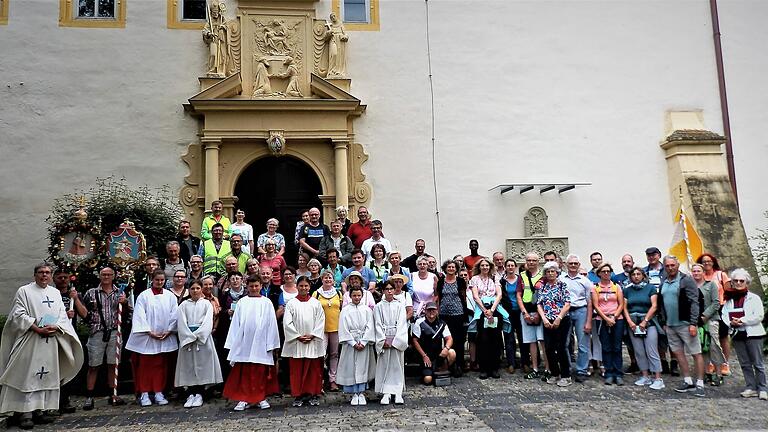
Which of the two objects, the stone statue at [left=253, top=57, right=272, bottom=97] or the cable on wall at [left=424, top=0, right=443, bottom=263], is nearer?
the stone statue at [left=253, top=57, right=272, bottom=97]

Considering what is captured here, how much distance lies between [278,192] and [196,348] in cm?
525

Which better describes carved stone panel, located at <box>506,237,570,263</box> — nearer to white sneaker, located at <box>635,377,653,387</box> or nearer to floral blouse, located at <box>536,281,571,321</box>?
floral blouse, located at <box>536,281,571,321</box>

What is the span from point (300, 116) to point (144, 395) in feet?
20.6

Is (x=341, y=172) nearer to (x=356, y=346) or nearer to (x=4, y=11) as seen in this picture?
(x=356, y=346)

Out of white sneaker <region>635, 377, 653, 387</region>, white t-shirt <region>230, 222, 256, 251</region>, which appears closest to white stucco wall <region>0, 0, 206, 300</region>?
white t-shirt <region>230, 222, 256, 251</region>

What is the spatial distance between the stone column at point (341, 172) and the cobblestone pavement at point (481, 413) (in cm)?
495

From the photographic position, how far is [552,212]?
12117mm

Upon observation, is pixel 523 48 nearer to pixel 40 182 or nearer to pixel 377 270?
pixel 377 270

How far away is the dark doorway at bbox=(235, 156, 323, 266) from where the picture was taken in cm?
1157

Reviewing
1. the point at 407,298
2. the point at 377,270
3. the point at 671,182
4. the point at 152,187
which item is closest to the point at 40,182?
the point at 152,187

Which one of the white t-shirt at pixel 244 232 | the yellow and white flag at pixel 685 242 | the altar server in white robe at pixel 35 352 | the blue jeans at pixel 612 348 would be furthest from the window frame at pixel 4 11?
the yellow and white flag at pixel 685 242

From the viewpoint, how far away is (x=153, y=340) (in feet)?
22.7

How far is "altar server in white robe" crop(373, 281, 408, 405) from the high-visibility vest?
2551mm

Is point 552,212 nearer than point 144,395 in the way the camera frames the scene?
No
